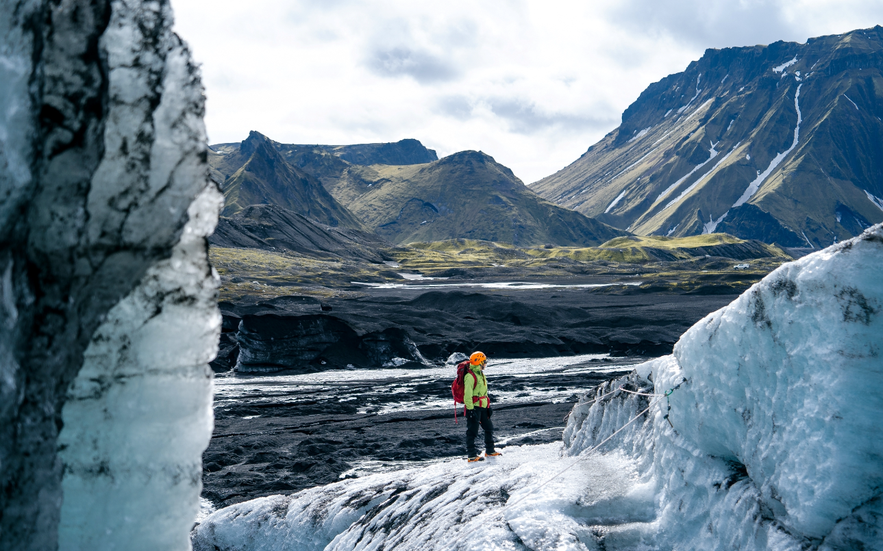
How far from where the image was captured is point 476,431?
1094 cm

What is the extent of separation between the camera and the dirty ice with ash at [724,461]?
3924mm

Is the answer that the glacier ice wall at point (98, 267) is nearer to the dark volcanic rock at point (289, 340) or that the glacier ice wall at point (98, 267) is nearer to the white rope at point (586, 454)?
the white rope at point (586, 454)

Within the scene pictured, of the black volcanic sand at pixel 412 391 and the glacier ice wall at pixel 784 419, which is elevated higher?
the glacier ice wall at pixel 784 419

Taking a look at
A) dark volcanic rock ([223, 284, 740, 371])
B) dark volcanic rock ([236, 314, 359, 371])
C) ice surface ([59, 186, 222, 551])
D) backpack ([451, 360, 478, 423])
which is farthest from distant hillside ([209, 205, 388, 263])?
ice surface ([59, 186, 222, 551])

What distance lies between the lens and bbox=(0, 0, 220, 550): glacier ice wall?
2.46 meters

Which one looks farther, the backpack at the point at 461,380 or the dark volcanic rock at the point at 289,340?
the dark volcanic rock at the point at 289,340

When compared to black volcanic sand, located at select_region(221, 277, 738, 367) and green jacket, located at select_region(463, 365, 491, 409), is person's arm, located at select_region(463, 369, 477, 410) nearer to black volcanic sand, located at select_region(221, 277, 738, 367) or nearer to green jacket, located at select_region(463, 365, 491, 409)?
green jacket, located at select_region(463, 365, 491, 409)

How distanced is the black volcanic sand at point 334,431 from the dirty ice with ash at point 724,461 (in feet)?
30.0

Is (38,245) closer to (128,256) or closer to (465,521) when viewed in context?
(128,256)

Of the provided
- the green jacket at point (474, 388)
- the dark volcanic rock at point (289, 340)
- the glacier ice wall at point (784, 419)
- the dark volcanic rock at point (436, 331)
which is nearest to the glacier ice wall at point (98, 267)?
the glacier ice wall at point (784, 419)

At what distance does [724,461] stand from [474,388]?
615 centimetres

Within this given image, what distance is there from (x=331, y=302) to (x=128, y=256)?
55557 mm

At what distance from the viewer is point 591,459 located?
7355 millimetres

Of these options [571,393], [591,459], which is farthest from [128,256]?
[571,393]
